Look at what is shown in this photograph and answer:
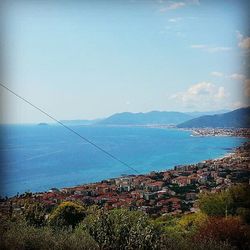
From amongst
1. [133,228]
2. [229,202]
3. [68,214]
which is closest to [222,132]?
[229,202]

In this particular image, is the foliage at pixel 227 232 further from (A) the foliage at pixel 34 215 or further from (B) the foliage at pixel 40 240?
(A) the foliage at pixel 34 215

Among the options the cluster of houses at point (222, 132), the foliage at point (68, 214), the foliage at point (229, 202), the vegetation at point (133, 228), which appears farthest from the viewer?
the foliage at point (68, 214)

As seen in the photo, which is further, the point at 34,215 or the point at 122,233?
the point at 34,215

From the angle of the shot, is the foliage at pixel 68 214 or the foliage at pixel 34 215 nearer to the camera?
the foliage at pixel 34 215

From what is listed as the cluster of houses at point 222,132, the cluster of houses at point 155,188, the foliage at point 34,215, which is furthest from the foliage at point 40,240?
the cluster of houses at point 222,132

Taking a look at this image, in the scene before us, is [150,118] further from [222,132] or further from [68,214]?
[68,214]

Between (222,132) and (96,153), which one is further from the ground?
(222,132)

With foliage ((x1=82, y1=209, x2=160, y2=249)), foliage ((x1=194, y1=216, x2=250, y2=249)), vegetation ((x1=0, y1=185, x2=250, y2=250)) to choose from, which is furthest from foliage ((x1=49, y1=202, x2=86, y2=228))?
foliage ((x1=194, y1=216, x2=250, y2=249))
